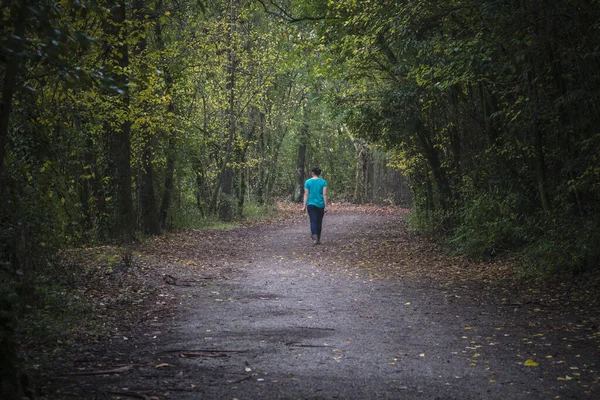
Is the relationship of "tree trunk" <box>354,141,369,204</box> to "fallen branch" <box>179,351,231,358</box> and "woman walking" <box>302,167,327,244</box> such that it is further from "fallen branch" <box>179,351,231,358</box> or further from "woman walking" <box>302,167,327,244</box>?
"fallen branch" <box>179,351,231,358</box>

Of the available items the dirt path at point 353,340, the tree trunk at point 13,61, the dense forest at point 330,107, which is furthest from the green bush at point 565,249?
the tree trunk at point 13,61

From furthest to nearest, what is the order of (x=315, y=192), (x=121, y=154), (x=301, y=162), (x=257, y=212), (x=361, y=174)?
1. (x=361, y=174)
2. (x=301, y=162)
3. (x=257, y=212)
4. (x=315, y=192)
5. (x=121, y=154)

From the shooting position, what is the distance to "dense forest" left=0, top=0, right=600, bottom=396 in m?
7.23

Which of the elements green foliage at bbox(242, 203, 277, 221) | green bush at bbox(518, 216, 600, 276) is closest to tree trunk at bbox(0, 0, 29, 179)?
green bush at bbox(518, 216, 600, 276)

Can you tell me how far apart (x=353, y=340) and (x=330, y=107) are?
1262cm

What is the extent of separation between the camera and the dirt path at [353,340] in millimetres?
5078

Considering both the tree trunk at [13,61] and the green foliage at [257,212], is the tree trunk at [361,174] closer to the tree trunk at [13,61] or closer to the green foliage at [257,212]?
the green foliage at [257,212]

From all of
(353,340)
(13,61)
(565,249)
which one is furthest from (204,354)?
(565,249)

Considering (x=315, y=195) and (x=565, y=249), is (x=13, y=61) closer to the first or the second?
(x=565, y=249)

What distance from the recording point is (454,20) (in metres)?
11.7

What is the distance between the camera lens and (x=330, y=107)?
18625 millimetres

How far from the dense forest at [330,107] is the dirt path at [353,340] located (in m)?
1.50

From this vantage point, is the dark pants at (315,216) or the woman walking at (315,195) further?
the dark pants at (315,216)

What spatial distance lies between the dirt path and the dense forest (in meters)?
1.50
